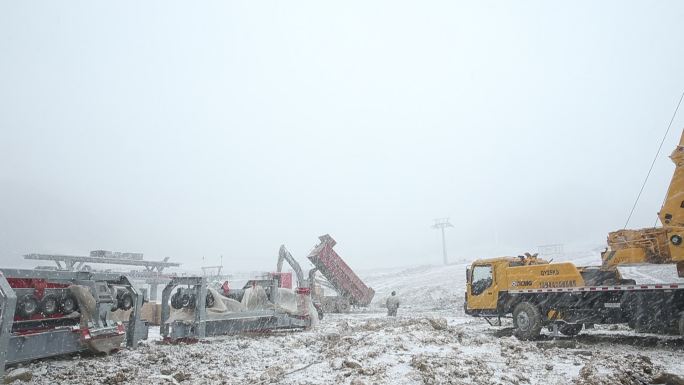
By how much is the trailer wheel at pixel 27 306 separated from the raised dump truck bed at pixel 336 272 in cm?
1483

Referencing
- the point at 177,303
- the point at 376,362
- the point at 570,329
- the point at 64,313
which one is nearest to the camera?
the point at 376,362

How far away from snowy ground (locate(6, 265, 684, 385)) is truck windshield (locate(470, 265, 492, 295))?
304cm

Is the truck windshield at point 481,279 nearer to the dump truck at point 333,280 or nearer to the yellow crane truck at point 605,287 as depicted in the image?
the yellow crane truck at point 605,287

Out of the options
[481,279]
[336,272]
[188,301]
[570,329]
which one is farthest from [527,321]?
[336,272]

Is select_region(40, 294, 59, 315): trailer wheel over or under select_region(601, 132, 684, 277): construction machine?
under

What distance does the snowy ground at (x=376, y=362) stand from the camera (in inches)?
235

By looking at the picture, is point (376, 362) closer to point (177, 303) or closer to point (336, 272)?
point (177, 303)

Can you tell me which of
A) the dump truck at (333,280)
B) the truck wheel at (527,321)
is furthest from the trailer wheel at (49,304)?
the dump truck at (333,280)

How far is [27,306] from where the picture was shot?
631 cm

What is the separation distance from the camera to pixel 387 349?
785 centimetres

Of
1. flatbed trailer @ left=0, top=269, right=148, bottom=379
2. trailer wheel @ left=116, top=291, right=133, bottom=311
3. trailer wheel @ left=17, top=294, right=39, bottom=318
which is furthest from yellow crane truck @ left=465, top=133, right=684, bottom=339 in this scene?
trailer wheel @ left=17, top=294, right=39, bottom=318

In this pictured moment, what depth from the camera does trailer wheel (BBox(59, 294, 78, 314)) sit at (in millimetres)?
6898

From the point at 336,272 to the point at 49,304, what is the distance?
15.5m

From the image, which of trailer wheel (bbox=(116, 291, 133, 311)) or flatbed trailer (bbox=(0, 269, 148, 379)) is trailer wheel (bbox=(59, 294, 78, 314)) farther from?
trailer wheel (bbox=(116, 291, 133, 311))
